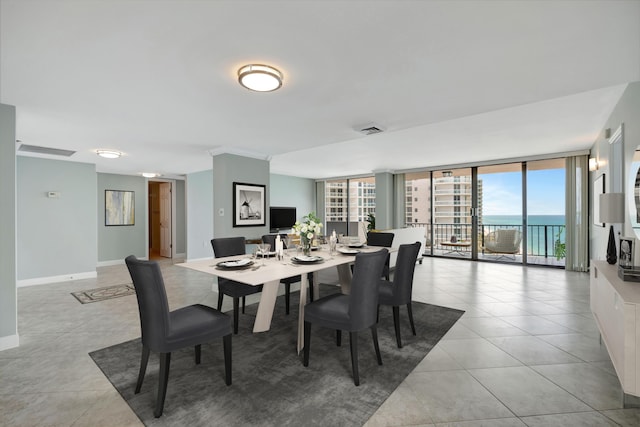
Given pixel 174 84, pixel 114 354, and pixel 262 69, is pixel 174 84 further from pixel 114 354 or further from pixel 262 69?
pixel 114 354

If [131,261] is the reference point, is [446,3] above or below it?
above

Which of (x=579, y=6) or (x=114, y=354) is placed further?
(x=114, y=354)

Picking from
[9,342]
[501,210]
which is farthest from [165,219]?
[501,210]

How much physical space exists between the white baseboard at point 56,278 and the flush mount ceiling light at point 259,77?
19.2 ft

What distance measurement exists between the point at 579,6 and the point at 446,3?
2.37 ft

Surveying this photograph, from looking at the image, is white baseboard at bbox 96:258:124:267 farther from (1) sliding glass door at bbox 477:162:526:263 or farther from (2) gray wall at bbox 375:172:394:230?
(1) sliding glass door at bbox 477:162:526:263

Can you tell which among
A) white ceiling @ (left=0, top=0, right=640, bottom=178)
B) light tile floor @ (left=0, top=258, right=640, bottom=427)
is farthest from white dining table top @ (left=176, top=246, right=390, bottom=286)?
A: white ceiling @ (left=0, top=0, right=640, bottom=178)

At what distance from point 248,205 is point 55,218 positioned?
3.79 m

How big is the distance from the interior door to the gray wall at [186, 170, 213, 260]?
41.3 inches

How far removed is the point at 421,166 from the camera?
7.72 metres

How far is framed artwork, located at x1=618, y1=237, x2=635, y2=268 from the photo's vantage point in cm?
206

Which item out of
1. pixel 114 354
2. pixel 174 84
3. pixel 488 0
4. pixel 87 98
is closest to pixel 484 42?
pixel 488 0

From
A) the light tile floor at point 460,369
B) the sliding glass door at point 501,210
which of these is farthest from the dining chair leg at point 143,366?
the sliding glass door at point 501,210

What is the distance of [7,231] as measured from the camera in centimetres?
274
